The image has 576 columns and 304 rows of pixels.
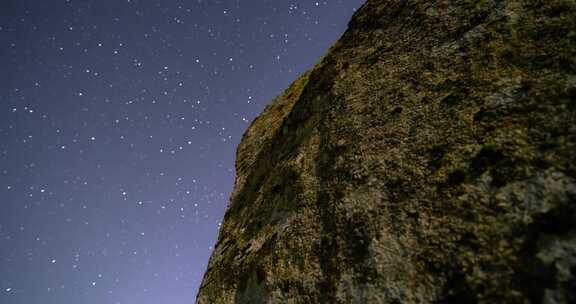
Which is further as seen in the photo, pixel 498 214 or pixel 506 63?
pixel 506 63

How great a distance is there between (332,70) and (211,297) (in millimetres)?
3530

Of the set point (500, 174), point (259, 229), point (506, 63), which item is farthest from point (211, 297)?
point (506, 63)

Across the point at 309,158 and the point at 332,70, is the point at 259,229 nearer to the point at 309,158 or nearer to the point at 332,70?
the point at 309,158

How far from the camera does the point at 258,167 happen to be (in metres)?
5.96

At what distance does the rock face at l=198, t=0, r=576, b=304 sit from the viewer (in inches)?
82.4

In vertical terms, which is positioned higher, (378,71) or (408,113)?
(378,71)

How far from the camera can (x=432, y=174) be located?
8.96ft

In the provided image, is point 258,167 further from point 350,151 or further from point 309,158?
point 350,151

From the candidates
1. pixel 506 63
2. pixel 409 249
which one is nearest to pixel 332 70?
pixel 506 63

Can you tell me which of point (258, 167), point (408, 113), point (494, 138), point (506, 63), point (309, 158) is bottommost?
point (494, 138)

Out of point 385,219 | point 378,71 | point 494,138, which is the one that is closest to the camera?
point 494,138

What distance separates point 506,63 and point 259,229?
325 centimetres

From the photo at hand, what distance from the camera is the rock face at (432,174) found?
2.09 meters

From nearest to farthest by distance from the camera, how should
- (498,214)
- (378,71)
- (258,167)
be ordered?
(498,214) → (378,71) → (258,167)
